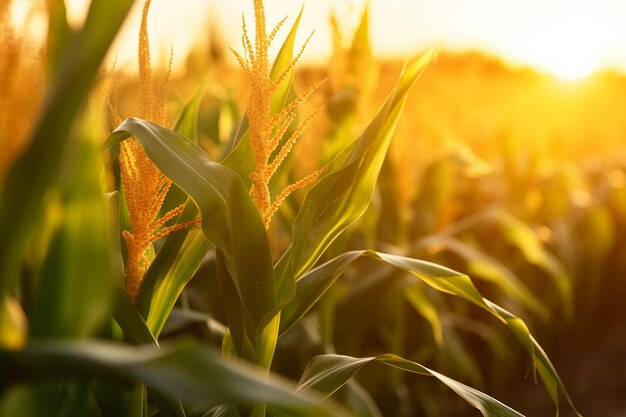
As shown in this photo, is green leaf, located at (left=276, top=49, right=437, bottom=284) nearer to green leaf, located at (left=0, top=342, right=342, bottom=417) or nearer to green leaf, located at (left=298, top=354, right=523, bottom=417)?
green leaf, located at (left=298, top=354, right=523, bottom=417)

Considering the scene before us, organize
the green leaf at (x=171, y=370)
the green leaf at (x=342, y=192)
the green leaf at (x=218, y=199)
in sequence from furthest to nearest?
the green leaf at (x=342, y=192)
the green leaf at (x=218, y=199)
the green leaf at (x=171, y=370)

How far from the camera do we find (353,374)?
1.02 metres

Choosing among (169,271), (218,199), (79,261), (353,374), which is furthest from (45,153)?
(353,374)

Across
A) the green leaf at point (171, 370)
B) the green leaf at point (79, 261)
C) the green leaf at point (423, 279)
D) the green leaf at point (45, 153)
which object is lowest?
the green leaf at point (423, 279)

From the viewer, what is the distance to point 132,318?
2.89 feet

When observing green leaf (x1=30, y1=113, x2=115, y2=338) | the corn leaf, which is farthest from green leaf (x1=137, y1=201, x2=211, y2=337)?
green leaf (x1=30, y1=113, x2=115, y2=338)

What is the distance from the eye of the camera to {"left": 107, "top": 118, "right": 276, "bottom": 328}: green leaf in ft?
2.83

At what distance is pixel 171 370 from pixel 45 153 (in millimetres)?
165

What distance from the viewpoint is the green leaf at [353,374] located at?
1.00 metres

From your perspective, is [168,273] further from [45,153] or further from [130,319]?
[45,153]

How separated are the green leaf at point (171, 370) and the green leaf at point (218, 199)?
363 millimetres

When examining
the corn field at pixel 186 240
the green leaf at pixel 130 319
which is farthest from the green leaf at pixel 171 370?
the green leaf at pixel 130 319

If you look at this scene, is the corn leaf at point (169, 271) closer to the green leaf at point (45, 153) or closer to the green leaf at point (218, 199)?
the green leaf at point (218, 199)

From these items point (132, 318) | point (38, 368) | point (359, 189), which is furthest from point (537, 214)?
point (38, 368)
